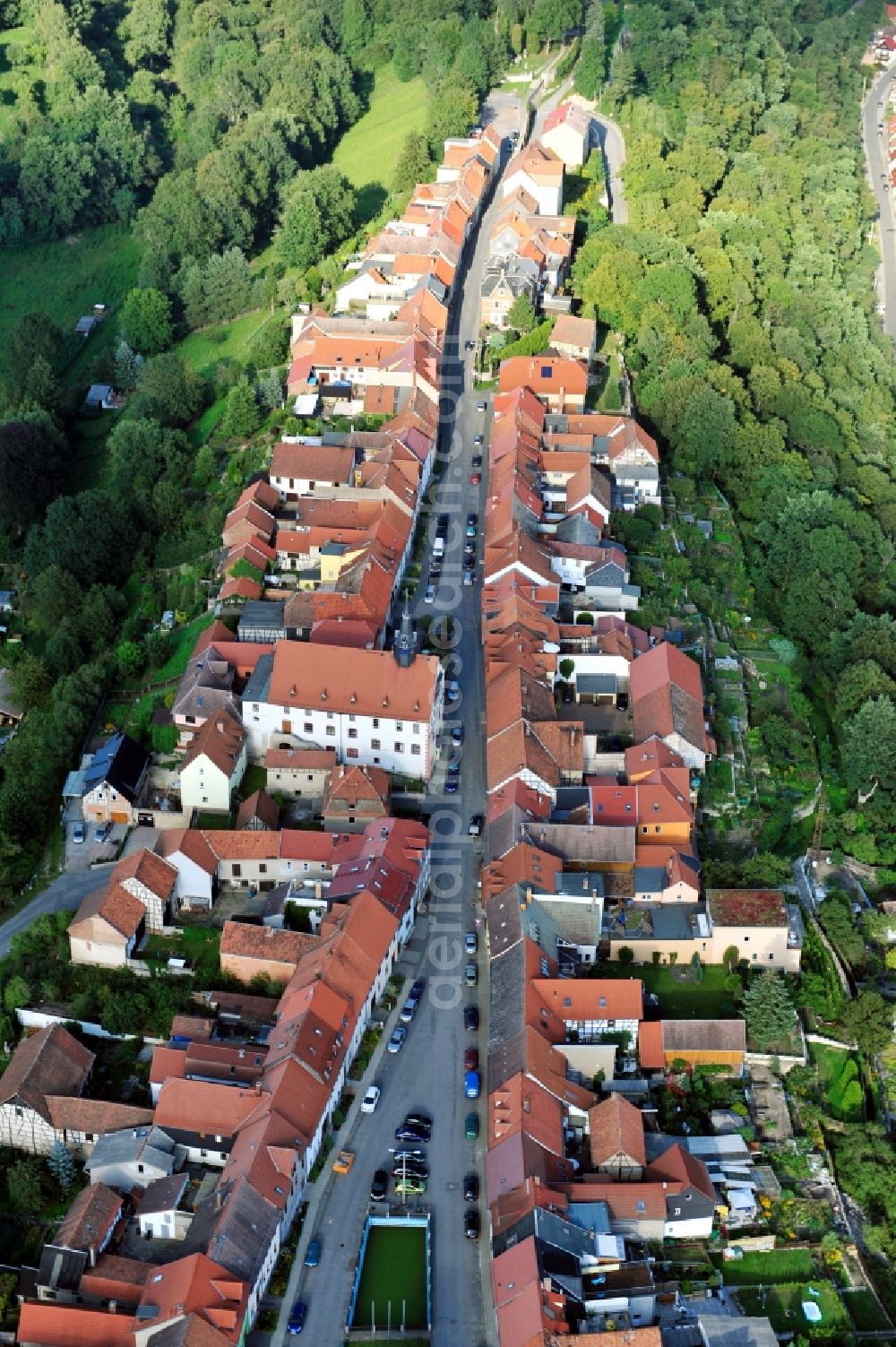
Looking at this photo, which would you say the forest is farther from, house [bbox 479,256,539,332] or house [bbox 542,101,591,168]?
house [bbox 479,256,539,332]

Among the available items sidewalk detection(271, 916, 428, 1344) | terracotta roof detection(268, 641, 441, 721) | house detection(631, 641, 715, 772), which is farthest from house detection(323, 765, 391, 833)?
house detection(631, 641, 715, 772)

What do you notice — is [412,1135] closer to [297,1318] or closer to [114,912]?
[297,1318]

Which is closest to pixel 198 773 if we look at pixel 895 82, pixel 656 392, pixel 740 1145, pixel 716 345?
pixel 740 1145

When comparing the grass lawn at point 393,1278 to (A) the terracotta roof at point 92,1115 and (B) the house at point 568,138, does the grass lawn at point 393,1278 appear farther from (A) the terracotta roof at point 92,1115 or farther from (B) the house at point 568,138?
(B) the house at point 568,138

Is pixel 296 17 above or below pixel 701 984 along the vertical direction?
above

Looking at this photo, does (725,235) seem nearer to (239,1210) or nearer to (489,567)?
(489,567)

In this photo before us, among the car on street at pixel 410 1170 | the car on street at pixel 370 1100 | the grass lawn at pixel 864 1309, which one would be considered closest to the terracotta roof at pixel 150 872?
the car on street at pixel 370 1100

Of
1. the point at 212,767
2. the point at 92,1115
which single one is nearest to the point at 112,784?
the point at 212,767
